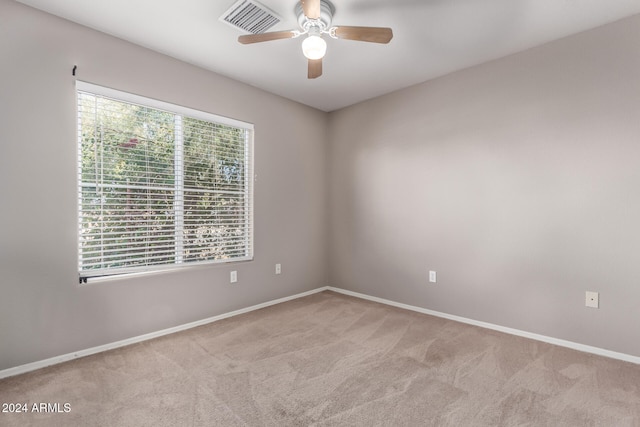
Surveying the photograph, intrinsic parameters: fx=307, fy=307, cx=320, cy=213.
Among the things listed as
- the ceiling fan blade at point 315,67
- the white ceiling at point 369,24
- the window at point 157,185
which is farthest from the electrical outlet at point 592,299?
the window at point 157,185

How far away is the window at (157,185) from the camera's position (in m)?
2.42

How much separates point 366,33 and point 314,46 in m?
0.34

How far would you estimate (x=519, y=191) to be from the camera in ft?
9.02

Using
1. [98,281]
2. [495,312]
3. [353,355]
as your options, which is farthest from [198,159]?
[495,312]

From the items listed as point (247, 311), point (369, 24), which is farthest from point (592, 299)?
point (247, 311)

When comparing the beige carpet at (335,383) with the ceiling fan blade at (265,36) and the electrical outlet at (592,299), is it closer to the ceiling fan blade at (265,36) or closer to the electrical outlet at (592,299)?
the electrical outlet at (592,299)

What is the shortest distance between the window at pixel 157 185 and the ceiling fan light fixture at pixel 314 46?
1.52 metres

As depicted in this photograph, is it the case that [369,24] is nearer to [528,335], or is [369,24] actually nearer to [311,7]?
[311,7]

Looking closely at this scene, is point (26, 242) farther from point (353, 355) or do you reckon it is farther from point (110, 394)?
point (353, 355)

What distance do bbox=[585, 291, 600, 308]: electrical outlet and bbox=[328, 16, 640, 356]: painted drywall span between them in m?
0.04

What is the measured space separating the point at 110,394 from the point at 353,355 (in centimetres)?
161

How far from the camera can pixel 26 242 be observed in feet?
6.98

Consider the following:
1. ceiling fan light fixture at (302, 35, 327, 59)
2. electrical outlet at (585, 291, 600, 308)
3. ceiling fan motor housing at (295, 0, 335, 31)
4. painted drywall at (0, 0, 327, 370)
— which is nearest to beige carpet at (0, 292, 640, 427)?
painted drywall at (0, 0, 327, 370)

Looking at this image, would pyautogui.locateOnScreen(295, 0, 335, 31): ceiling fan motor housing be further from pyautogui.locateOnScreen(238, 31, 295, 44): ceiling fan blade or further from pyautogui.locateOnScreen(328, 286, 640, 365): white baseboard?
pyautogui.locateOnScreen(328, 286, 640, 365): white baseboard
